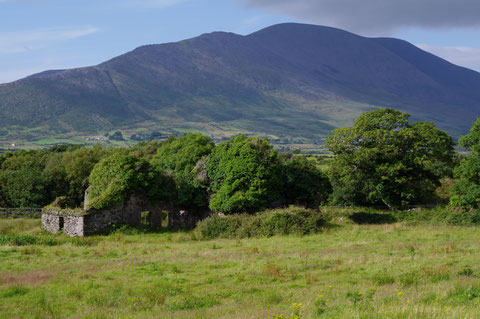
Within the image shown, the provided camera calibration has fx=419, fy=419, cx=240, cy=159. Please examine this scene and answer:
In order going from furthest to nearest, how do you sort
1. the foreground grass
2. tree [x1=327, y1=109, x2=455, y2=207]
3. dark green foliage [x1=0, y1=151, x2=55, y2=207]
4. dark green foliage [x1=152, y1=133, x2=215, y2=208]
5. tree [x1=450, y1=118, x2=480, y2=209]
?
dark green foliage [x1=0, y1=151, x2=55, y2=207], tree [x1=327, y1=109, x2=455, y2=207], dark green foliage [x1=152, y1=133, x2=215, y2=208], tree [x1=450, y1=118, x2=480, y2=209], the foreground grass

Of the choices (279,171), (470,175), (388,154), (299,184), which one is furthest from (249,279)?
(388,154)

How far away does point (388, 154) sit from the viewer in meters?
40.6

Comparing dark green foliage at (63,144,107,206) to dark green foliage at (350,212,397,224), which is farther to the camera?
dark green foliage at (63,144,107,206)

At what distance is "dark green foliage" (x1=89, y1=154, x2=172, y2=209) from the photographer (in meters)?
35.0

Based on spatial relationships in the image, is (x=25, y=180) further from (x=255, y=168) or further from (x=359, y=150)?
(x=359, y=150)

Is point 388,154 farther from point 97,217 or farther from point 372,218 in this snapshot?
point 97,217

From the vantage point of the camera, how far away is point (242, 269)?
18297 mm

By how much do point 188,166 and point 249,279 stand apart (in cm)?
2784

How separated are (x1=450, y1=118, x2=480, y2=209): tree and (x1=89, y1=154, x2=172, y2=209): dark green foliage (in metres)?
25.5

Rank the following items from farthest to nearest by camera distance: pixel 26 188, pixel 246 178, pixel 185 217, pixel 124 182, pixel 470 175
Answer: pixel 26 188 < pixel 185 217 < pixel 246 178 < pixel 124 182 < pixel 470 175

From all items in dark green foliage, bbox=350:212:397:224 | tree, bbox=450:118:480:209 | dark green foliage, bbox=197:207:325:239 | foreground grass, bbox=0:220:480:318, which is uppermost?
tree, bbox=450:118:480:209

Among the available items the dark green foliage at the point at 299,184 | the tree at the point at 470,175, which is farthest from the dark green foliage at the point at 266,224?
the tree at the point at 470,175

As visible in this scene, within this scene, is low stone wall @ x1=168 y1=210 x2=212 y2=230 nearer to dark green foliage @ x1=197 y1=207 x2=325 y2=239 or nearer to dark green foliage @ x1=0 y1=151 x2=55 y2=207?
dark green foliage @ x1=197 y1=207 x2=325 y2=239

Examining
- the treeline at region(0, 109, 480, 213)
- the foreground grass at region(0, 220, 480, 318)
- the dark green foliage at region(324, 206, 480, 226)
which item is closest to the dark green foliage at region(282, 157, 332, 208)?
the treeline at region(0, 109, 480, 213)
